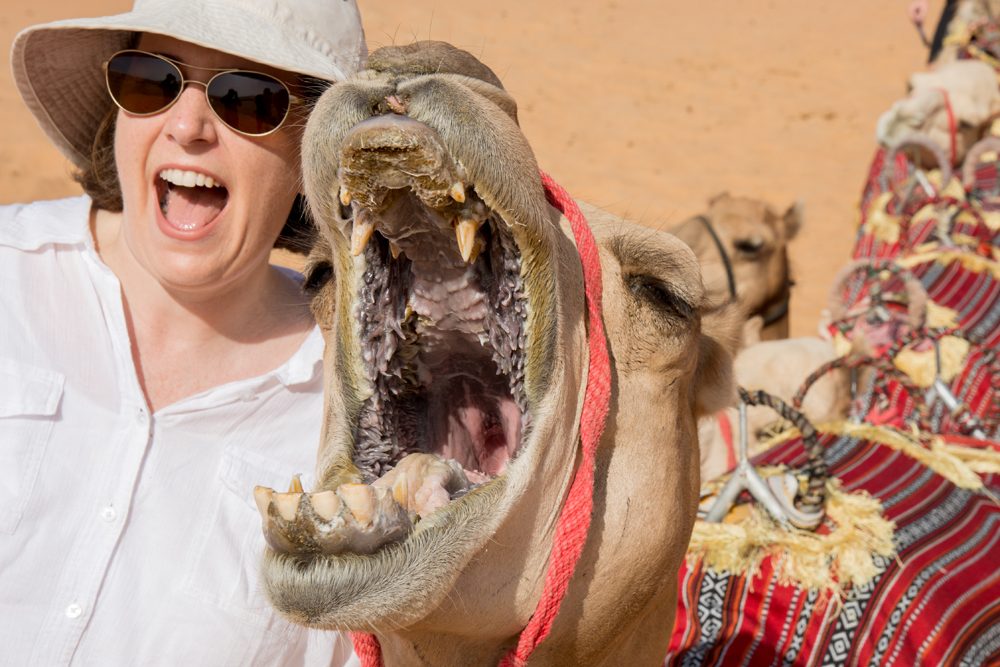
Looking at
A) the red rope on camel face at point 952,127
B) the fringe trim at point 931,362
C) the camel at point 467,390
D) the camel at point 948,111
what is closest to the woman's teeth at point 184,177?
the camel at point 467,390

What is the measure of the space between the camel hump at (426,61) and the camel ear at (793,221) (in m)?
5.11

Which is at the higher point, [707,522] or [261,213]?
[261,213]

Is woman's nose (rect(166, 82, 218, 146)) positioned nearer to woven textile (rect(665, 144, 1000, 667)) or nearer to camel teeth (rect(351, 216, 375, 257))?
camel teeth (rect(351, 216, 375, 257))

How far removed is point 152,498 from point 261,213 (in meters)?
0.58

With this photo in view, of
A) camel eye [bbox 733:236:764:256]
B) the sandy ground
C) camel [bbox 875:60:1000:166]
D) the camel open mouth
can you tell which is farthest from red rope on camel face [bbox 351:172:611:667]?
the sandy ground

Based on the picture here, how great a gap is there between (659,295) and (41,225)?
126cm

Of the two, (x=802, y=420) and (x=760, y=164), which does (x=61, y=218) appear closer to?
(x=802, y=420)

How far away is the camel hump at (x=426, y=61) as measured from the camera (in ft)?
4.66

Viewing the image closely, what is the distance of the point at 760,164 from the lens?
44.5ft

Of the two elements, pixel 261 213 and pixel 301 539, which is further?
pixel 261 213

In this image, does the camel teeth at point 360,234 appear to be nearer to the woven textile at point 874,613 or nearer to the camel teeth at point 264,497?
the camel teeth at point 264,497

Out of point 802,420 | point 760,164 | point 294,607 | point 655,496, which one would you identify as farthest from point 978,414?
point 760,164

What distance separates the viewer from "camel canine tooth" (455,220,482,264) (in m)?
1.35

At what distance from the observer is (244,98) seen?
6.65 ft
